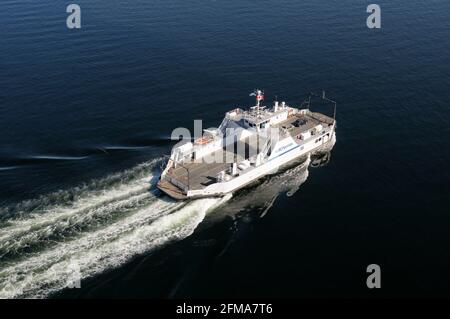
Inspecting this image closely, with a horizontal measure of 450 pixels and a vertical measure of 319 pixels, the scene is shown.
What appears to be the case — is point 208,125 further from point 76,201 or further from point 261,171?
point 76,201

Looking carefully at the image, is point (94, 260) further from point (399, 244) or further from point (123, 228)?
point (399, 244)

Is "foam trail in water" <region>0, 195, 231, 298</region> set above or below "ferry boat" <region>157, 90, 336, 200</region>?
below

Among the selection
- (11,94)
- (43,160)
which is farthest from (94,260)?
(11,94)

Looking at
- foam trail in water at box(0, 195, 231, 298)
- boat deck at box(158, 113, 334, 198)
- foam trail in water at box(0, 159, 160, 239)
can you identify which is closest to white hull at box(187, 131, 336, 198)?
boat deck at box(158, 113, 334, 198)

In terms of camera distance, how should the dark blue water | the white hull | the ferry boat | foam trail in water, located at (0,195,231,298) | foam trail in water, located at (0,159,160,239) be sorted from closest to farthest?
foam trail in water, located at (0,195,231,298) < the dark blue water < foam trail in water, located at (0,159,160,239) < the white hull < the ferry boat

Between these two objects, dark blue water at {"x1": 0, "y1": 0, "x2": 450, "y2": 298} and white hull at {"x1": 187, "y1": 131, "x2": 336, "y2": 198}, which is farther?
white hull at {"x1": 187, "y1": 131, "x2": 336, "y2": 198}

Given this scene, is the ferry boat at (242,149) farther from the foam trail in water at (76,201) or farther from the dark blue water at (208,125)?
the foam trail in water at (76,201)

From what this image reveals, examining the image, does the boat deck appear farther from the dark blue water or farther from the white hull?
the dark blue water
